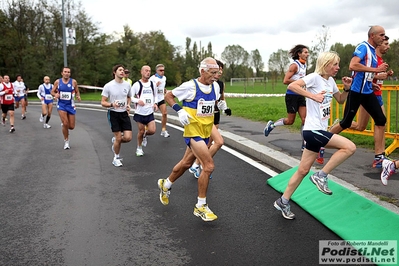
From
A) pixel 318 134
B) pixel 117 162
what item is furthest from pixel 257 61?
pixel 318 134

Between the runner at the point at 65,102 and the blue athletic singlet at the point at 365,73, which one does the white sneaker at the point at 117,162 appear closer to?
the runner at the point at 65,102

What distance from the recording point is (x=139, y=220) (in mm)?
5059

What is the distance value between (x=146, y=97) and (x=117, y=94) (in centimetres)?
123

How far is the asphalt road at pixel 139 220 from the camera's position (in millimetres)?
4008

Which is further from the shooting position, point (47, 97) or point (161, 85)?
point (47, 97)

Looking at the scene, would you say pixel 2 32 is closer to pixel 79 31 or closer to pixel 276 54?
pixel 79 31

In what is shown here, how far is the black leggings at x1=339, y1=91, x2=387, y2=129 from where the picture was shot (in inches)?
265

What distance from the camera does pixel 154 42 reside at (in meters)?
82.2

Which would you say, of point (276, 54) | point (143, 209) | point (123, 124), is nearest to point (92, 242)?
point (143, 209)

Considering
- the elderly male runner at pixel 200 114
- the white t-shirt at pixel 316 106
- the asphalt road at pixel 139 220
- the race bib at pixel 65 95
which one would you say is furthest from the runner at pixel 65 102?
the white t-shirt at pixel 316 106

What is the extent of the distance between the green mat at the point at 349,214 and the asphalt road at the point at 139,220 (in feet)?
0.49

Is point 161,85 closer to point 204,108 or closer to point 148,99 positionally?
point 148,99

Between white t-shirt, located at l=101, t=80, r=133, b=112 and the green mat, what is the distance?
14.1ft

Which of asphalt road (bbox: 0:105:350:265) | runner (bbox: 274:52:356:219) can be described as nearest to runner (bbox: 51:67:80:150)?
asphalt road (bbox: 0:105:350:265)
